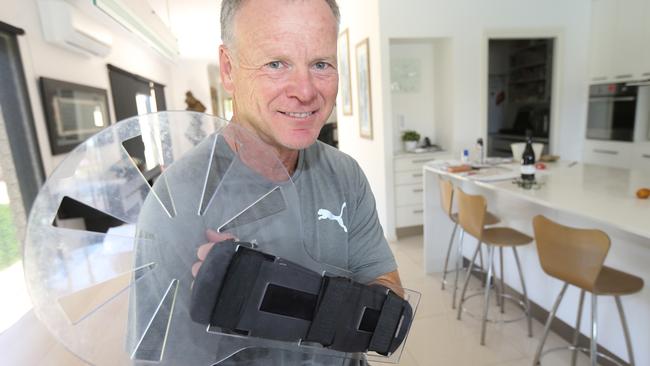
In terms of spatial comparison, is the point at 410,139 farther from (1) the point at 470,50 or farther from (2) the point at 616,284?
(2) the point at 616,284

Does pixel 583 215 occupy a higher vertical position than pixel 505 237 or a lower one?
higher

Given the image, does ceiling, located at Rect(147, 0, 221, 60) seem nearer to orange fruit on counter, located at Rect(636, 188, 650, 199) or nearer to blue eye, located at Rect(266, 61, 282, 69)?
blue eye, located at Rect(266, 61, 282, 69)

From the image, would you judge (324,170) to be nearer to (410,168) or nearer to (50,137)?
(50,137)

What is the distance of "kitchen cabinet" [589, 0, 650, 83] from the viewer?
3.43 metres

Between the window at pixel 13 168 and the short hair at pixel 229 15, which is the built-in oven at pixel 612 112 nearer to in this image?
the short hair at pixel 229 15

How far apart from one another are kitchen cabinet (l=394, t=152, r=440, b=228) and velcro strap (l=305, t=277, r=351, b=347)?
3.36 metres

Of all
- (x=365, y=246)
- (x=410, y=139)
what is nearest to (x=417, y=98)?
(x=410, y=139)

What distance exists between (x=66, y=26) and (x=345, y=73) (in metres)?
3.11

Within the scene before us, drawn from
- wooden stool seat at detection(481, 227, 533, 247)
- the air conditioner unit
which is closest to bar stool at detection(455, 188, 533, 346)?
wooden stool seat at detection(481, 227, 533, 247)

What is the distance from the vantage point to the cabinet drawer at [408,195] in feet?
12.8

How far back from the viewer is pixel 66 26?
275 centimetres

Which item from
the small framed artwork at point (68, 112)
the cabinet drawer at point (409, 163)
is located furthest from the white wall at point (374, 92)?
the small framed artwork at point (68, 112)

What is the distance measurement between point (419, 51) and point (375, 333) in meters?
4.03

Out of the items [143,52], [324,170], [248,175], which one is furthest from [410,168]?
[143,52]
